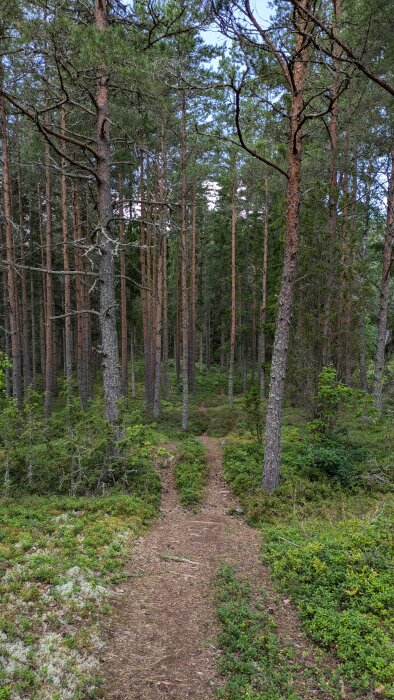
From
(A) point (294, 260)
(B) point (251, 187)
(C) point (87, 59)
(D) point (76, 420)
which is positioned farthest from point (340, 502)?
(B) point (251, 187)

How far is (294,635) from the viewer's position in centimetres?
378

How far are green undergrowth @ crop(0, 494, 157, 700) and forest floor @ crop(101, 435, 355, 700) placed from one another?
0.71 feet

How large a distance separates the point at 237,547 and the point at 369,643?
2699mm

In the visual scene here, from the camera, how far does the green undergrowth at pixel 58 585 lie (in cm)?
302

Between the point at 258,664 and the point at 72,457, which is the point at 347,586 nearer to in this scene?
the point at 258,664

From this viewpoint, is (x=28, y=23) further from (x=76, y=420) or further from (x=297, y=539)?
(x=297, y=539)

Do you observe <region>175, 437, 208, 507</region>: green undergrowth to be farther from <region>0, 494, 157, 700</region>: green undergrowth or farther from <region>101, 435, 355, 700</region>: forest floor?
<region>0, 494, 157, 700</region>: green undergrowth

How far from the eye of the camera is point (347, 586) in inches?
165

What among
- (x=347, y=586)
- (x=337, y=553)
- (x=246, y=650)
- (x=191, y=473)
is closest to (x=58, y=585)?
(x=246, y=650)

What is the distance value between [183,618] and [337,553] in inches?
81.0

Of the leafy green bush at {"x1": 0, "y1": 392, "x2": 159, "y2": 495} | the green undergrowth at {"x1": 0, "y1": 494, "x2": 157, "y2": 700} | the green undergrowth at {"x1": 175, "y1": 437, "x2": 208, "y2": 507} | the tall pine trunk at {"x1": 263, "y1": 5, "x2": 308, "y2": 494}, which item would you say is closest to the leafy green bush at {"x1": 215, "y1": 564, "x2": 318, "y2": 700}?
the green undergrowth at {"x1": 0, "y1": 494, "x2": 157, "y2": 700}

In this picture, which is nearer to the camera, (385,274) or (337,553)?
(337,553)

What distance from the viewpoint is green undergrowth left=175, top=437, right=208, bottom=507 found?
7.98 m

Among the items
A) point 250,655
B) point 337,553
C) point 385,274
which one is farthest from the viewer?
point 385,274
